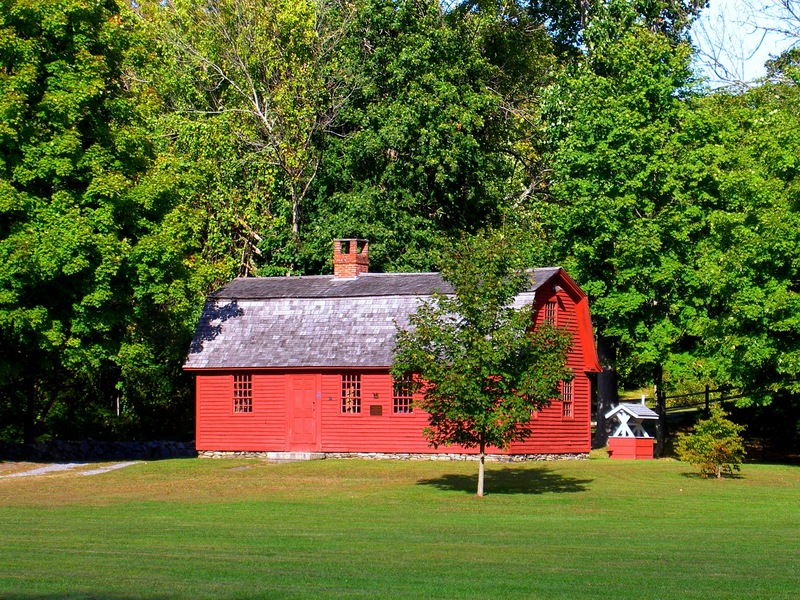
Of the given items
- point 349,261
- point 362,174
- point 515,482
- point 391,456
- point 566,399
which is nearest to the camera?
point 515,482

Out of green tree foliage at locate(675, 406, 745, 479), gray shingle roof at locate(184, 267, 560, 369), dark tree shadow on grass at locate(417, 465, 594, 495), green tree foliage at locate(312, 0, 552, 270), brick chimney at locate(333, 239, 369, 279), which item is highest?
green tree foliage at locate(312, 0, 552, 270)

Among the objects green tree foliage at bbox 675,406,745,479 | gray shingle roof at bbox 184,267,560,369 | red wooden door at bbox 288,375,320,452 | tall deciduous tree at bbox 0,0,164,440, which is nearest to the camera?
green tree foliage at bbox 675,406,745,479

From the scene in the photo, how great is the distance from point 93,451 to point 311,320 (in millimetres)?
9142

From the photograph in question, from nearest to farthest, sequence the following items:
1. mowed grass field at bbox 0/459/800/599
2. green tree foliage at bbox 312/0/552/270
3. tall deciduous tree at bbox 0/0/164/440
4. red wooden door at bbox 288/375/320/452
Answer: mowed grass field at bbox 0/459/800/599, tall deciduous tree at bbox 0/0/164/440, red wooden door at bbox 288/375/320/452, green tree foliage at bbox 312/0/552/270

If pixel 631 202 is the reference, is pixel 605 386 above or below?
below

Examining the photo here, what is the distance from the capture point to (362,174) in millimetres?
45500

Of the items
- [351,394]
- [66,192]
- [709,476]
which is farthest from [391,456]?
[66,192]

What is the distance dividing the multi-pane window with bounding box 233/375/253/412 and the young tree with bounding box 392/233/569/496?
12.6 meters

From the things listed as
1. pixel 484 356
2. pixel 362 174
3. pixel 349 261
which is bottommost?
pixel 484 356

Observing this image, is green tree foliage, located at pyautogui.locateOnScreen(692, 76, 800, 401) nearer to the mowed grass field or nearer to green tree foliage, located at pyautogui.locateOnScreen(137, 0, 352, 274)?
the mowed grass field

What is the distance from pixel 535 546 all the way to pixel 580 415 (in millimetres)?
20381

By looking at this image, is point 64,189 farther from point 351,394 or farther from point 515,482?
point 515,482

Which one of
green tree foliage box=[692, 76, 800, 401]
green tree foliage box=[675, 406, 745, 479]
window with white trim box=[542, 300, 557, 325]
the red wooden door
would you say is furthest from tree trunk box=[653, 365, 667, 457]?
the red wooden door

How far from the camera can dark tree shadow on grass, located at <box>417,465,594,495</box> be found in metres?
28.5
